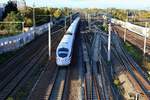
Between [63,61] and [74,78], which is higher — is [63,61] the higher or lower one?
the higher one

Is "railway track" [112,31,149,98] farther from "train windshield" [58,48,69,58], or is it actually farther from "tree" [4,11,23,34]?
"tree" [4,11,23,34]

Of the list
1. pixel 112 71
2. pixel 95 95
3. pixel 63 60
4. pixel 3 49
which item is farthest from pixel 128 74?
pixel 3 49

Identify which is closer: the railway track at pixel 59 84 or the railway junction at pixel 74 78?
the railway track at pixel 59 84

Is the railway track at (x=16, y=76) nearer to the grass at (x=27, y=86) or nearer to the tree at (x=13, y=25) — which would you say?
the grass at (x=27, y=86)

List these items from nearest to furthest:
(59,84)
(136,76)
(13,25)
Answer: (59,84), (136,76), (13,25)

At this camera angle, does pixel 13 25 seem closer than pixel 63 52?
No

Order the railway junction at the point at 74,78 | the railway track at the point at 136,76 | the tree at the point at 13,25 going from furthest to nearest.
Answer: the tree at the point at 13,25
the railway track at the point at 136,76
the railway junction at the point at 74,78

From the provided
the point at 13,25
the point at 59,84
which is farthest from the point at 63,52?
the point at 13,25

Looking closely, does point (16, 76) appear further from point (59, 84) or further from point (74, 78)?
point (74, 78)

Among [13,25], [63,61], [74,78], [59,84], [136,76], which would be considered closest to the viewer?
Answer: [59,84]

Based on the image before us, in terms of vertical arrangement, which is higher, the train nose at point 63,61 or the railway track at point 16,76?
the train nose at point 63,61

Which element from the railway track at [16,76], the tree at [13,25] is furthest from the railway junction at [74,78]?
the tree at [13,25]
